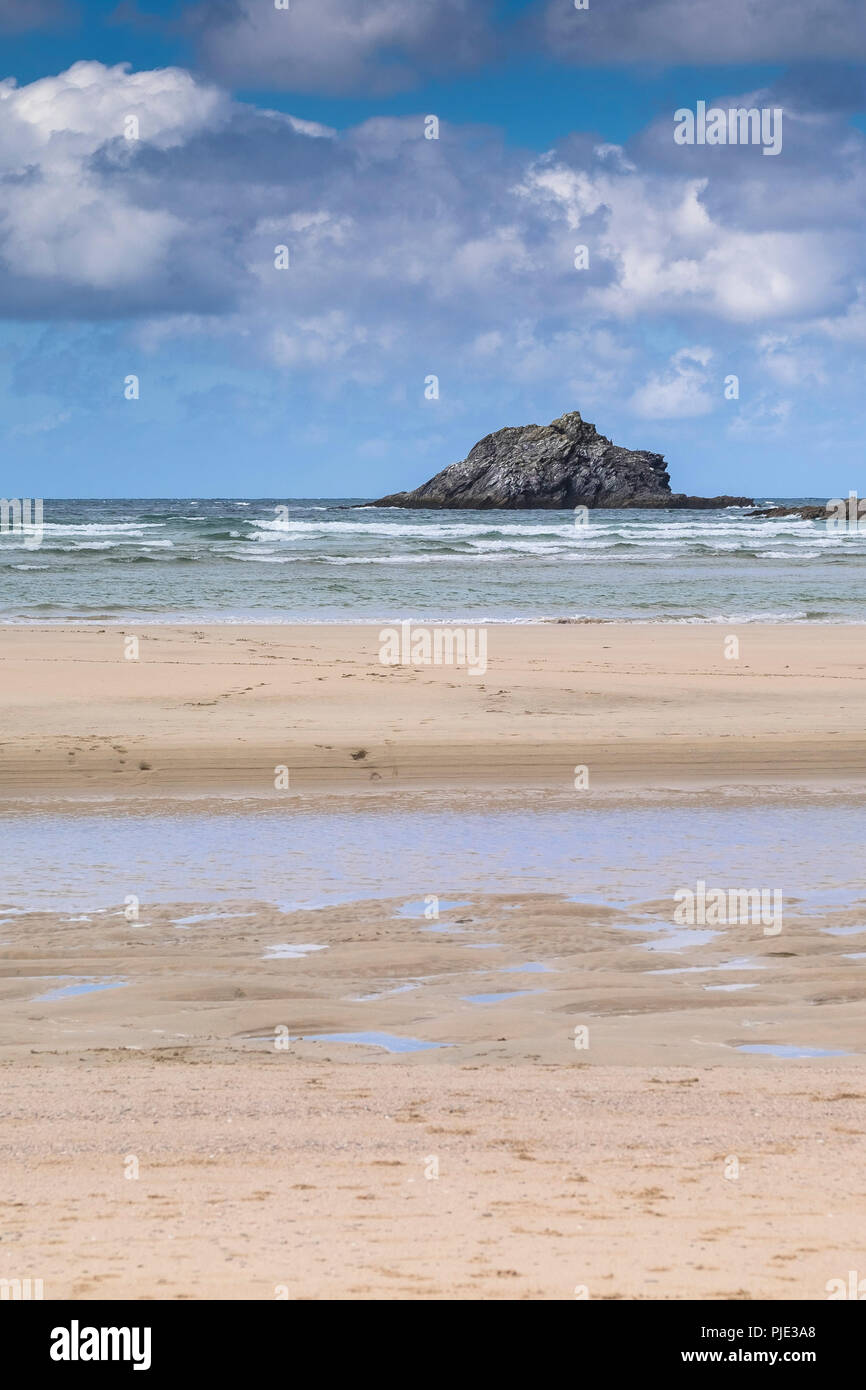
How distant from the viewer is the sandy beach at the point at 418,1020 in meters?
3.45

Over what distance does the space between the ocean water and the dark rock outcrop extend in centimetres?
4718

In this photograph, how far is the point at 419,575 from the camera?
34.4m

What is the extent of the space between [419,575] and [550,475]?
74.0m

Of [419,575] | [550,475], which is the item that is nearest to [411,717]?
[419,575]

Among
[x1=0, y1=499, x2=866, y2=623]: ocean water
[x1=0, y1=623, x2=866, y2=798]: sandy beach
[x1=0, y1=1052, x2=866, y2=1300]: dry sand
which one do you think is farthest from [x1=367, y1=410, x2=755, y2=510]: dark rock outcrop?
[x1=0, y1=1052, x2=866, y2=1300]: dry sand

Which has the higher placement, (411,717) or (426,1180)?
(411,717)

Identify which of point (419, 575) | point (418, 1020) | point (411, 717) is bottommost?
point (418, 1020)

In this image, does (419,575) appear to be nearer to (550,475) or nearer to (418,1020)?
(418,1020)

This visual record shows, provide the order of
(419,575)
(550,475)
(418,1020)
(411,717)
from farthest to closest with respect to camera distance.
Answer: (550,475), (419,575), (411,717), (418,1020)

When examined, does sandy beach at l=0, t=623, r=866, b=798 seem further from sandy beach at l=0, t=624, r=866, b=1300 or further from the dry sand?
the dry sand

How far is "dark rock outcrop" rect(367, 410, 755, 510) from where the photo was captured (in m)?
105

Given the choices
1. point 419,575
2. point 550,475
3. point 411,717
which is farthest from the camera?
point 550,475
